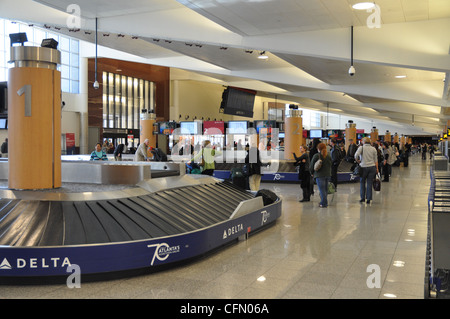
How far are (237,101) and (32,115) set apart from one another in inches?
899

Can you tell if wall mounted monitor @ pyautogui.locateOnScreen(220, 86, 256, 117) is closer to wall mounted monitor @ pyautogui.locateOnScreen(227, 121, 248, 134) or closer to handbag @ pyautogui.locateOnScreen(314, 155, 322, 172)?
wall mounted monitor @ pyautogui.locateOnScreen(227, 121, 248, 134)

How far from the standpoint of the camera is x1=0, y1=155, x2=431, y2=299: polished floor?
478 cm

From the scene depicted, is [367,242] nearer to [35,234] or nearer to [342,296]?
[342,296]

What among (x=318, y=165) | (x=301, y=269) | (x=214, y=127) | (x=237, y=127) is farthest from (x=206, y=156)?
(x=214, y=127)

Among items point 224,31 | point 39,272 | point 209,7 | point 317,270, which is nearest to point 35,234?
point 39,272

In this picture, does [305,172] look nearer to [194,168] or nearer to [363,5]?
[194,168]

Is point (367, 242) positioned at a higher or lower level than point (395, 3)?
lower

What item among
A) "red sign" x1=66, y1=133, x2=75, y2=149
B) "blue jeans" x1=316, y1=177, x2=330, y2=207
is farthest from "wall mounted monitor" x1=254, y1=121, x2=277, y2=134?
"blue jeans" x1=316, y1=177, x2=330, y2=207

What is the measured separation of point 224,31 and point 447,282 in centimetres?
1126

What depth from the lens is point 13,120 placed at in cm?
652

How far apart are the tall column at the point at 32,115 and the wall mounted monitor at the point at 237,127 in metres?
19.9

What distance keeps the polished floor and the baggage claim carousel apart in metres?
0.18

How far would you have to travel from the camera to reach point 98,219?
5.80 metres

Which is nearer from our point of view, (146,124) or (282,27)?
(282,27)
